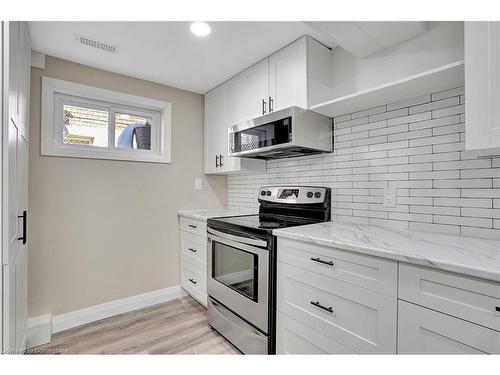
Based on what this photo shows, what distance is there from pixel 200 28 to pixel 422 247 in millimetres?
1833

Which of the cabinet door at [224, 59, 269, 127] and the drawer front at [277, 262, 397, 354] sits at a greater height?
the cabinet door at [224, 59, 269, 127]

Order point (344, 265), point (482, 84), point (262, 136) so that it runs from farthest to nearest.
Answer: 1. point (262, 136)
2. point (344, 265)
3. point (482, 84)

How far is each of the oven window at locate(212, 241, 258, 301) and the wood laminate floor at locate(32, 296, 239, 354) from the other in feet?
1.52

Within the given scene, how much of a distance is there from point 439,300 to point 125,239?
2.45 meters

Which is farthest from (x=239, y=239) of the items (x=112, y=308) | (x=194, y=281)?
(x=112, y=308)

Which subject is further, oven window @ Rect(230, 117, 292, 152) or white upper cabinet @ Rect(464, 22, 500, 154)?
oven window @ Rect(230, 117, 292, 152)

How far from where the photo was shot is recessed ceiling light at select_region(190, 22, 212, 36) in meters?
1.69

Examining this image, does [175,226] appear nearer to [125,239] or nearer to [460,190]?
[125,239]

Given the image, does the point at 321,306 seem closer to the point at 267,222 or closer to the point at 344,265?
the point at 344,265

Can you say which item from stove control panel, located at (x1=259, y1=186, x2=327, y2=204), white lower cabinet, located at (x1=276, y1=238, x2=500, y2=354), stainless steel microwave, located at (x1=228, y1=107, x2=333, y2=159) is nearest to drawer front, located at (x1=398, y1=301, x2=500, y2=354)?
white lower cabinet, located at (x1=276, y1=238, x2=500, y2=354)

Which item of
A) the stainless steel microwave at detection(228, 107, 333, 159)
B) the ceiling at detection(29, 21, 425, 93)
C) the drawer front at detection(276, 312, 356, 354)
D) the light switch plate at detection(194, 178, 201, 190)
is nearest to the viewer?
the drawer front at detection(276, 312, 356, 354)

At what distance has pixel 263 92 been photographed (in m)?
2.16

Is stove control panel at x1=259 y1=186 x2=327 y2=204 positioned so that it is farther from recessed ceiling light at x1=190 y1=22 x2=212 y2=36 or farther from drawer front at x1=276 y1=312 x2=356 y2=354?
recessed ceiling light at x1=190 y1=22 x2=212 y2=36

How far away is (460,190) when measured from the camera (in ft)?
4.61
